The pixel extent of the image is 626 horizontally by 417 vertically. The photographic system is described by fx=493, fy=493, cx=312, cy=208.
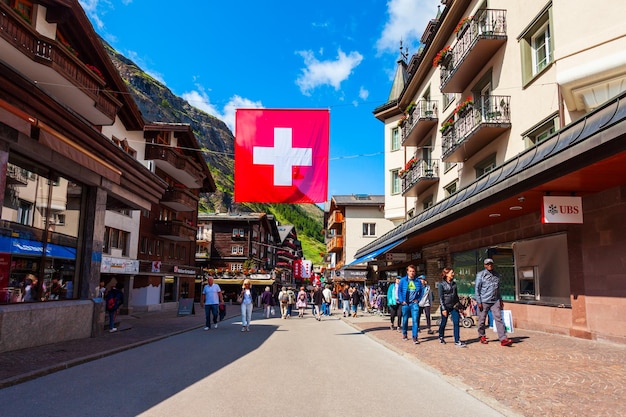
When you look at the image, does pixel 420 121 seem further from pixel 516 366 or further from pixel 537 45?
pixel 516 366

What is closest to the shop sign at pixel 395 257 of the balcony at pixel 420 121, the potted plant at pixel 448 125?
the balcony at pixel 420 121

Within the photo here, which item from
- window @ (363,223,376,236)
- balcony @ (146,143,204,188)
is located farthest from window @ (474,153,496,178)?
window @ (363,223,376,236)

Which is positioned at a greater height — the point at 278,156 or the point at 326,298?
the point at 278,156

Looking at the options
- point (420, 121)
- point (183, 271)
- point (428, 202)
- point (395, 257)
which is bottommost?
point (183, 271)

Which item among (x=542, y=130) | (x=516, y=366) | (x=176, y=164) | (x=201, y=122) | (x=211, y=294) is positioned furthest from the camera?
(x=201, y=122)

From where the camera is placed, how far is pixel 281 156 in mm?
11617

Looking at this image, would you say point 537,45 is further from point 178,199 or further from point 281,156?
point 178,199

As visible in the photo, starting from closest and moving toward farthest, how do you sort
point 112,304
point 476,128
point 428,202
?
point 112,304
point 476,128
point 428,202

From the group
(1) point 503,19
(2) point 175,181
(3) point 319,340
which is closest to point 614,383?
(3) point 319,340

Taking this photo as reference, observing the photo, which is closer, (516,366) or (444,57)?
(516,366)

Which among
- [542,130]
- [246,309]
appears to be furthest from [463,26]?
[246,309]

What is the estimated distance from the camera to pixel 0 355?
29.6 ft

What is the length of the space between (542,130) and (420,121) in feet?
34.7

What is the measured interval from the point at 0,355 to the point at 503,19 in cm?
1808
